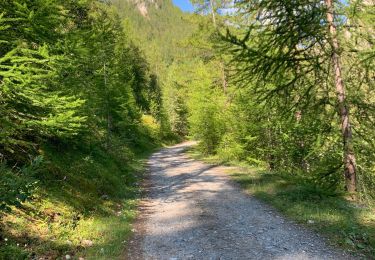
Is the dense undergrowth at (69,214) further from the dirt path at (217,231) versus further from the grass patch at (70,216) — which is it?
the dirt path at (217,231)

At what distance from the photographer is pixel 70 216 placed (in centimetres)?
898

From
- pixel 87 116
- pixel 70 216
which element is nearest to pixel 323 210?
pixel 70 216

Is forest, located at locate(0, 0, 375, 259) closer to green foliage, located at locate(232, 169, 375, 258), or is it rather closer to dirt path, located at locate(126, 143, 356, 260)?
green foliage, located at locate(232, 169, 375, 258)

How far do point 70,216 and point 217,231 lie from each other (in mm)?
4039

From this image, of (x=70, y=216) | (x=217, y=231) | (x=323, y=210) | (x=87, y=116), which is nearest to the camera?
(x=217, y=231)

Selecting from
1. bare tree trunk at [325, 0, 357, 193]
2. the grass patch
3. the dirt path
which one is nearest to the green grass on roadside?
the dirt path

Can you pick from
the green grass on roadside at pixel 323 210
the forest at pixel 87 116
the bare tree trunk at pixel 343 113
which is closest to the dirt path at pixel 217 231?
the green grass on roadside at pixel 323 210

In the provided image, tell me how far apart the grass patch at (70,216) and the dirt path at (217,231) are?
0.73 metres

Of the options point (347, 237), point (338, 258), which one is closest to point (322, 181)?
point (347, 237)

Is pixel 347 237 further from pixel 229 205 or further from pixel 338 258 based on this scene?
pixel 229 205

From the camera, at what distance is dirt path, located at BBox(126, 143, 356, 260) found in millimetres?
6984

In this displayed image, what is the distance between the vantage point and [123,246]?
791 cm

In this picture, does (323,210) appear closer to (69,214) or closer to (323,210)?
(323,210)

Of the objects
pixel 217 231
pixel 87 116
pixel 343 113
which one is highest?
pixel 87 116
